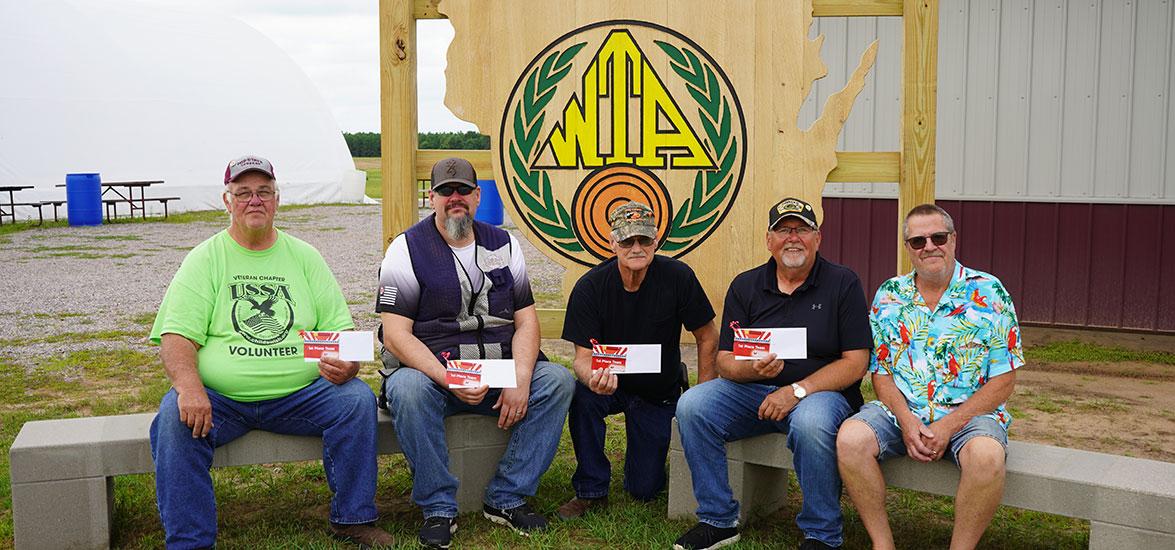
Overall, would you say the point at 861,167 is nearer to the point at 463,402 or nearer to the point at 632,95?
the point at 632,95

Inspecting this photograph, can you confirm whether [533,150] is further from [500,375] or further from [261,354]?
[261,354]

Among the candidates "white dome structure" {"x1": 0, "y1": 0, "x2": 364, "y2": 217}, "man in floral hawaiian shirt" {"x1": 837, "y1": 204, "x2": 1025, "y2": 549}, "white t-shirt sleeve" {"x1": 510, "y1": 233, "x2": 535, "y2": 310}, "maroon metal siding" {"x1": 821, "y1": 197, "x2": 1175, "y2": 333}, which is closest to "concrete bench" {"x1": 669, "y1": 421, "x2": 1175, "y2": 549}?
"man in floral hawaiian shirt" {"x1": 837, "y1": 204, "x2": 1025, "y2": 549}

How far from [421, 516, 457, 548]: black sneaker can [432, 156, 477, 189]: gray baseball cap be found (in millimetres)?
1309

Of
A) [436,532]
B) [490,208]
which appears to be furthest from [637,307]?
[490,208]

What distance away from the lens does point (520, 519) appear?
4.27 metres

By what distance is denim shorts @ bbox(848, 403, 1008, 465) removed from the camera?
3.69 metres

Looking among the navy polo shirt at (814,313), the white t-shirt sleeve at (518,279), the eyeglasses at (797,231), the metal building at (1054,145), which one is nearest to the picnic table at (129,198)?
the metal building at (1054,145)

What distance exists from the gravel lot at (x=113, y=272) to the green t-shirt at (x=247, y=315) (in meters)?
5.20

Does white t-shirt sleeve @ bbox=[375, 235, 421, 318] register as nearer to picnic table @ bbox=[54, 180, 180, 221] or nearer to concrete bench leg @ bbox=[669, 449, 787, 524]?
concrete bench leg @ bbox=[669, 449, 787, 524]

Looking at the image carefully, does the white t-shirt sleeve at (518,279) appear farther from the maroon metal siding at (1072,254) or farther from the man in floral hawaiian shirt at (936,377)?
the maroon metal siding at (1072,254)

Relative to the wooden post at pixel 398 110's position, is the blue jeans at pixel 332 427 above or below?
below

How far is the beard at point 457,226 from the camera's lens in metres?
4.40

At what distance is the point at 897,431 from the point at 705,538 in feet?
2.63

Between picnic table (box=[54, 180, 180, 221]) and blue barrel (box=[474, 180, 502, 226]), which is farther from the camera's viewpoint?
picnic table (box=[54, 180, 180, 221])
